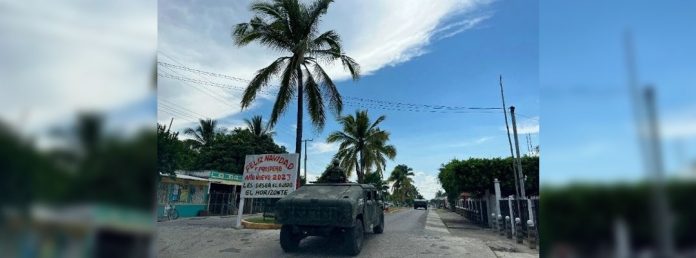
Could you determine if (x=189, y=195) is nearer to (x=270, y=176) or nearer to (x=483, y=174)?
(x=270, y=176)

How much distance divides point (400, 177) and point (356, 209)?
60306mm

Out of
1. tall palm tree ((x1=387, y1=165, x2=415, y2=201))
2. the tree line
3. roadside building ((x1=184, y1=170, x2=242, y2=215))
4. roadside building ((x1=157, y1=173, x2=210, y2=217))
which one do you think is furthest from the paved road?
tall palm tree ((x1=387, y1=165, x2=415, y2=201))

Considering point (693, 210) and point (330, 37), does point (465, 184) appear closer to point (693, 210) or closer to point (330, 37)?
point (330, 37)

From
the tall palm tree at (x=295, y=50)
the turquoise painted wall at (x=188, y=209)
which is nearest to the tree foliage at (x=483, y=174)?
the tall palm tree at (x=295, y=50)

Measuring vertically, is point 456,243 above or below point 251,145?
below

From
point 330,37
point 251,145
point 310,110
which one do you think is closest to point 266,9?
point 330,37

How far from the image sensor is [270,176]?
1270 cm

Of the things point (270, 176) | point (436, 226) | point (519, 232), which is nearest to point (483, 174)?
point (436, 226)

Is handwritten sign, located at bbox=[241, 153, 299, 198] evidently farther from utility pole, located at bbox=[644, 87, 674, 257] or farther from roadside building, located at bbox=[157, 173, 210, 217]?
utility pole, located at bbox=[644, 87, 674, 257]

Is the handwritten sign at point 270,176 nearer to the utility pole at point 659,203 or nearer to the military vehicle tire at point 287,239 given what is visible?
the military vehicle tire at point 287,239

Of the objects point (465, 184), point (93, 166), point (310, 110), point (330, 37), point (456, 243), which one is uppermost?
point (330, 37)

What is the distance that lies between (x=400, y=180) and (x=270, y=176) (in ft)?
183

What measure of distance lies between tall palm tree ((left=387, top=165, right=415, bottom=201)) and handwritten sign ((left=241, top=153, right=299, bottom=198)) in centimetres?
5323

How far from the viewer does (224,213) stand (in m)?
23.6
